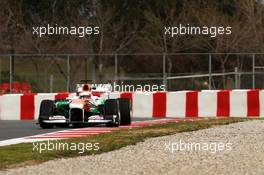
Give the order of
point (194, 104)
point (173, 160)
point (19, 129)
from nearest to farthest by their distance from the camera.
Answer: point (173, 160), point (19, 129), point (194, 104)

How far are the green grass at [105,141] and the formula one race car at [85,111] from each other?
774 mm

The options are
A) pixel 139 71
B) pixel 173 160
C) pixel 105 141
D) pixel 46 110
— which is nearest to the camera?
pixel 173 160

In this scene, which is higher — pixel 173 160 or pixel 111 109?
pixel 111 109

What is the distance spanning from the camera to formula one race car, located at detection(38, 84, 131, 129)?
15938mm

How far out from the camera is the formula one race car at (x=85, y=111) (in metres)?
15.9

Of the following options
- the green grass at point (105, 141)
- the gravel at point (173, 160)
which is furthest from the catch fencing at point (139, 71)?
the gravel at point (173, 160)

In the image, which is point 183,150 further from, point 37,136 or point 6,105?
point 6,105

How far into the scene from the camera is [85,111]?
16156mm

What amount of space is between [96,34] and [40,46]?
9.72ft

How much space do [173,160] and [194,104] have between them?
9768 millimetres

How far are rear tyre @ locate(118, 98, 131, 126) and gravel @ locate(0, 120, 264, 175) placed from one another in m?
3.19

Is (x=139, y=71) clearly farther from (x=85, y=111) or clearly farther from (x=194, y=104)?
(x=85, y=111)

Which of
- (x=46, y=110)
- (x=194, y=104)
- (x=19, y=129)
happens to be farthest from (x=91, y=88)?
(x=194, y=104)

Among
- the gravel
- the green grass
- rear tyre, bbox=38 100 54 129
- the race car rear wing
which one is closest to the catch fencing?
the race car rear wing
